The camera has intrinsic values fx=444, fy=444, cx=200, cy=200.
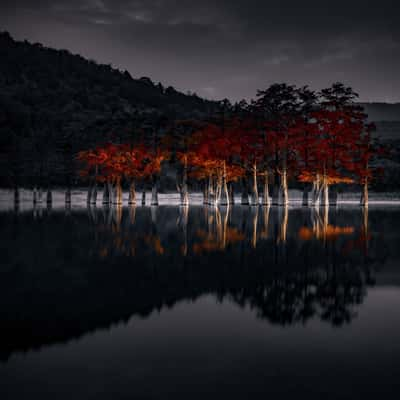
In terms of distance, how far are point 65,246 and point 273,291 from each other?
10.8 metres

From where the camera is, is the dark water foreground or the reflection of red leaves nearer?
the dark water foreground

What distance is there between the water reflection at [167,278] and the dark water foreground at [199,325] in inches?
1.8

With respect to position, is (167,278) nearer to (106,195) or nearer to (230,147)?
(230,147)

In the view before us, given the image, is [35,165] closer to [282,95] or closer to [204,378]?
[282,95]

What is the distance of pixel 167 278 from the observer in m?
11.8

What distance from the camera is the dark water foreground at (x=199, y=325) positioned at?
553 centimetres

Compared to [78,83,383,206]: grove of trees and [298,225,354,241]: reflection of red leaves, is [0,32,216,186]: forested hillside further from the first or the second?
[298,225,354,241]: reflection of red leaves

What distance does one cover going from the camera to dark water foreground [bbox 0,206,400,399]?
18.1 feet

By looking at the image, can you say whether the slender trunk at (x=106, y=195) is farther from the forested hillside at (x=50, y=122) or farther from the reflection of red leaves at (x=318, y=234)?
the reflection of red leaves at (x=318, y=234)

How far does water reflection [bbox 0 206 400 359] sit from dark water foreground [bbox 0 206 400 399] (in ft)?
0.15

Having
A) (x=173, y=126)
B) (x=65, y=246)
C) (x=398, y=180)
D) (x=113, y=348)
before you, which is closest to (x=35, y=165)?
(x=173, y=126)

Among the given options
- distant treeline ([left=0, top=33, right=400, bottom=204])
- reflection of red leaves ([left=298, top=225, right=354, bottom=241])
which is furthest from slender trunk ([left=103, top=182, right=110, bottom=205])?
reflection of red leaves ([left=298, top=225, right=354, bottom=241])

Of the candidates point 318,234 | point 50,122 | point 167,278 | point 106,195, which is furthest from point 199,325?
point 50,122

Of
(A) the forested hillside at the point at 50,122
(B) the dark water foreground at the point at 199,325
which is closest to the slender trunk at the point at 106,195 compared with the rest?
(A) the forested hillside at the point at 50,122
